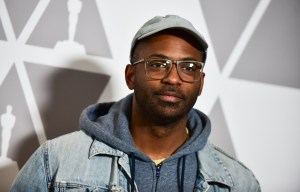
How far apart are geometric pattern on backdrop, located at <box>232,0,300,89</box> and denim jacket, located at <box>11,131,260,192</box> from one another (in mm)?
532

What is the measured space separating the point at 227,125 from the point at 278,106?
234 mm

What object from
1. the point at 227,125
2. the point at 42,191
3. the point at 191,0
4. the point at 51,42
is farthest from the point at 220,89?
the point at 42,191

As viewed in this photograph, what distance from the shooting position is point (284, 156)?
5.06ft

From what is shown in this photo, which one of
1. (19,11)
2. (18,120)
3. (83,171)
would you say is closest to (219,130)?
(83,171)

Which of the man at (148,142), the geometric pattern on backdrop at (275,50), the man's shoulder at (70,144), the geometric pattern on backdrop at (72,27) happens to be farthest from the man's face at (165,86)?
the geometric pattern on backdrop at (275,50)

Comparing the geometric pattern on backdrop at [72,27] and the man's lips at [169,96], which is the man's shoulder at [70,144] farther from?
the geometric pattern on backdrop at [72,27]

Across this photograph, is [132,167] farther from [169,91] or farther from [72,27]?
[72,27]

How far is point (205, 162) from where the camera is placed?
1.15 m

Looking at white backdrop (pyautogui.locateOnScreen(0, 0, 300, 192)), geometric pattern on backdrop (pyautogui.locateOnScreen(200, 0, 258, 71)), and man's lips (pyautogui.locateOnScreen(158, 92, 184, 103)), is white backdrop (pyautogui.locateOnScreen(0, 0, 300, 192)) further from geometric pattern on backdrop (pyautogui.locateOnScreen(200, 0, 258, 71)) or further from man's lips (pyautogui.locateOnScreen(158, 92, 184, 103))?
man's lips (pyautogui.locateOnScreen(158, 92, 184, 103))

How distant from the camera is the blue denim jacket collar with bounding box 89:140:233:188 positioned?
1.07 m

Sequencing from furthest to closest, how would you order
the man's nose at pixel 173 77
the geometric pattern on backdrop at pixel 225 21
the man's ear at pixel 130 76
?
the geometric pattern on backdrop at pixel 225 21
the man's ear at pixel 130 76
the man's nose at pixel 173 77

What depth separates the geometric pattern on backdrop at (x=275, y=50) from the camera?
59.1 inches

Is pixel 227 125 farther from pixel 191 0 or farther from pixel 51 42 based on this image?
pixel 51 42

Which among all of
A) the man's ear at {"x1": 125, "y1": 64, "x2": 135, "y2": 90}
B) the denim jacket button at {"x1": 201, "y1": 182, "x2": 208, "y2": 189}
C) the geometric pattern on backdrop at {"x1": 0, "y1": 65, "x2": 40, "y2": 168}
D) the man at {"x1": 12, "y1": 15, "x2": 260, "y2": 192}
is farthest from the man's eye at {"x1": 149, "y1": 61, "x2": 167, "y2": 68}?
the geometric pattern on backdrop at {"x1": 0, "y1": 65, "x2": 40, "y2": 168}
